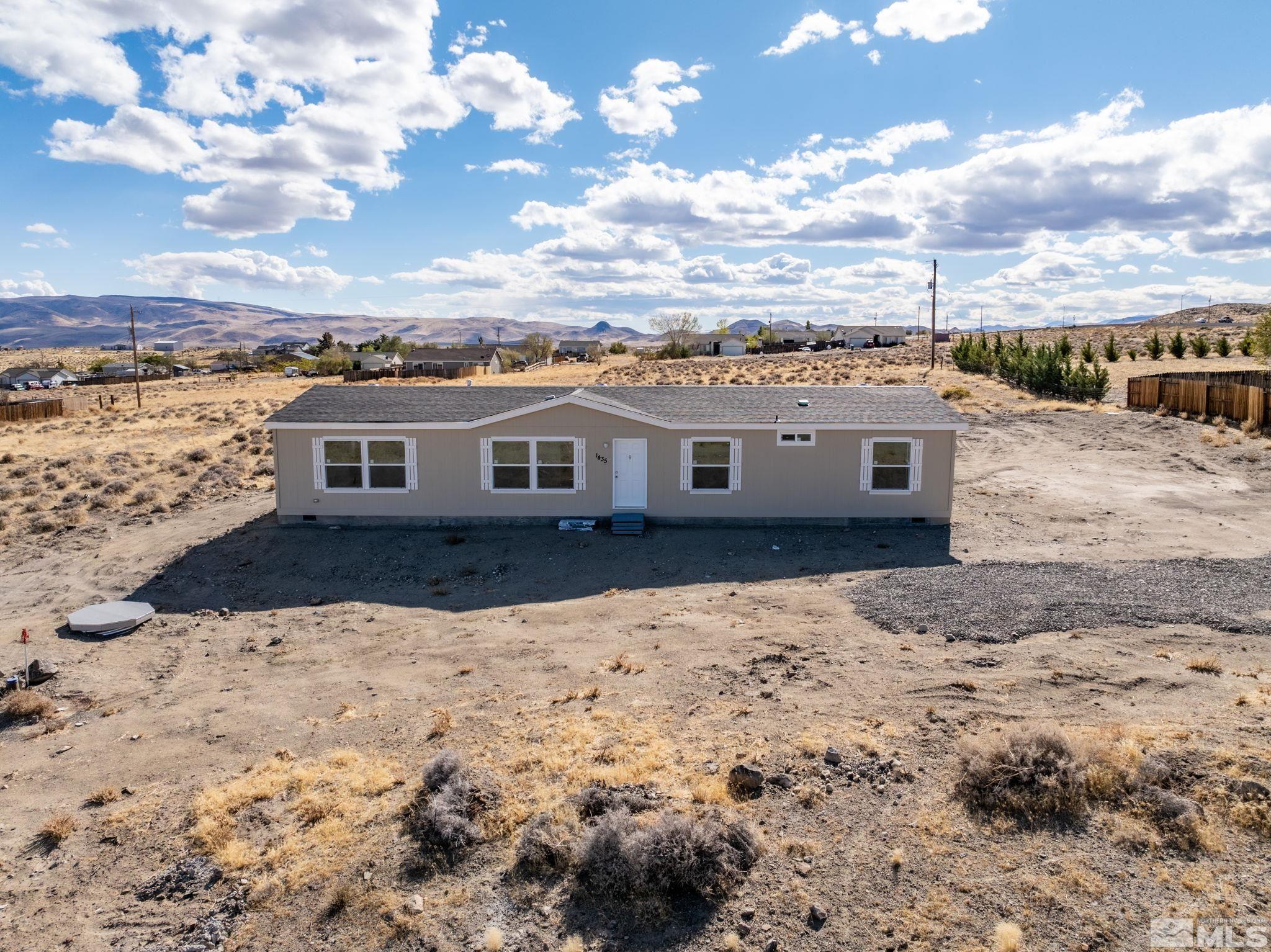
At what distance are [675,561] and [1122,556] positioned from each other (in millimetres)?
8805

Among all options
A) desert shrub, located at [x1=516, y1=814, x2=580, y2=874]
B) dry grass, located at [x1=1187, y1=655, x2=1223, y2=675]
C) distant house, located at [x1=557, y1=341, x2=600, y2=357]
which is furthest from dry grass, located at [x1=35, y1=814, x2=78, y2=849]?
distant house, located at [x1=557, y1=341, x2=600, y2=357]

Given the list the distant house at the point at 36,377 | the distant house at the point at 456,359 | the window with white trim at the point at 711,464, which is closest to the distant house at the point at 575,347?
the distant house at the point at 456,359

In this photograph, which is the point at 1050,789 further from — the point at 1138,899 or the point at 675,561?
the point at 675,561

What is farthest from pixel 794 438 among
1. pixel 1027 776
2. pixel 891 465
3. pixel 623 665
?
pixel 1027 776

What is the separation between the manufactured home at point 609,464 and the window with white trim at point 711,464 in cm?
3

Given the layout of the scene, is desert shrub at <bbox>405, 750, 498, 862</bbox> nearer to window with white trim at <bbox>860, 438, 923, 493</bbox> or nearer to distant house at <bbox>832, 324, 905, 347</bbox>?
window with white trim at <bbox>860, 438, 923, 493</bbox>

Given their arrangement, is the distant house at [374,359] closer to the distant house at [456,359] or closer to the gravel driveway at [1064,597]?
the distant house at [456,359]

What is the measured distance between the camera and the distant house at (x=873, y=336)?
115562 mm

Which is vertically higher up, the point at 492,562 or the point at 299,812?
the point at 492,562

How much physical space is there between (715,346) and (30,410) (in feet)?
265

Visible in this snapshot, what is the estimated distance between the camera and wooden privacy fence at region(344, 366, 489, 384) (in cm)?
6725

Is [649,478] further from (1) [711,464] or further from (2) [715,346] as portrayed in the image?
(2) [715,346]

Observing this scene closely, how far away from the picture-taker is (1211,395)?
31234mm

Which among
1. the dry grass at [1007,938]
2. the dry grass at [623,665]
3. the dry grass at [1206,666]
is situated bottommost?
the dry grass at [623,665]
